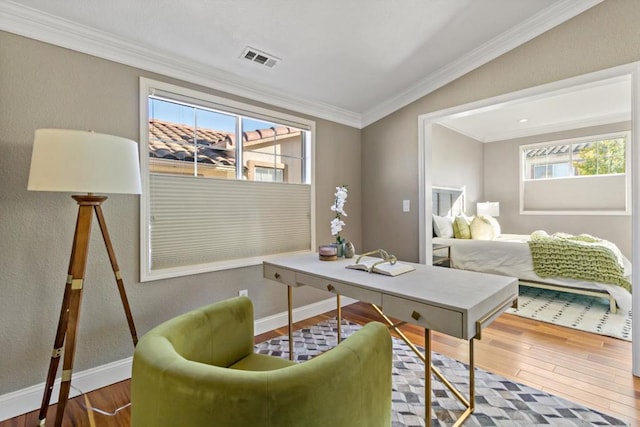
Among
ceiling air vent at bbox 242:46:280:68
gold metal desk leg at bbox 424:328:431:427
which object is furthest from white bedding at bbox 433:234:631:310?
ceiling air vent at bbox 242:46:280:68

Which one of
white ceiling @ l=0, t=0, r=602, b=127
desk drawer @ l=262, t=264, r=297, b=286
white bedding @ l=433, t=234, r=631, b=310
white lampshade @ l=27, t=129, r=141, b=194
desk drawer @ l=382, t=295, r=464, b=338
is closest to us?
desk drawer @ l=382, t=295, r=464, b=338

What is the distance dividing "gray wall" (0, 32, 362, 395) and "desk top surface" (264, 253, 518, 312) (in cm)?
110

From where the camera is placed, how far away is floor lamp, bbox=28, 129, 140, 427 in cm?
139

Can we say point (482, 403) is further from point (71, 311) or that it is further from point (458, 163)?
point (458, 163)

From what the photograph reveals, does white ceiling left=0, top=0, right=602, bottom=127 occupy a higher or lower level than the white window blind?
higher

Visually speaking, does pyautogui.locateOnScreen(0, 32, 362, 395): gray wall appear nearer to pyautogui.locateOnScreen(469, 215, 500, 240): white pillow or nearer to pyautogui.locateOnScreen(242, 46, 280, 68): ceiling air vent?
pyautogui.locateOnScreen(242, 46, 280, 68): ceiling air vent

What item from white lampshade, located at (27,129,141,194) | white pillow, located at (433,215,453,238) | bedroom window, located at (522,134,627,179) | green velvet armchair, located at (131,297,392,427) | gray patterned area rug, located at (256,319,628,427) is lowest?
gray patterned area rug, located at (256,319,628,427)

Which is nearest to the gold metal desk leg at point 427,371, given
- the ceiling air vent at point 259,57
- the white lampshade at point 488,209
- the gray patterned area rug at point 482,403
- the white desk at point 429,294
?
the white desk at point 429,294

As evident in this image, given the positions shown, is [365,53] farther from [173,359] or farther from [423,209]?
[173,359]

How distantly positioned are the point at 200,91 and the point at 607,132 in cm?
633

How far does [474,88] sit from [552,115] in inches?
135

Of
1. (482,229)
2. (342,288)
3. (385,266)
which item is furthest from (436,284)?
(482,229)

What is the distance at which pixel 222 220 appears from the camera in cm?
253

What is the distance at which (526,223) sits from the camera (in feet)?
19.6
